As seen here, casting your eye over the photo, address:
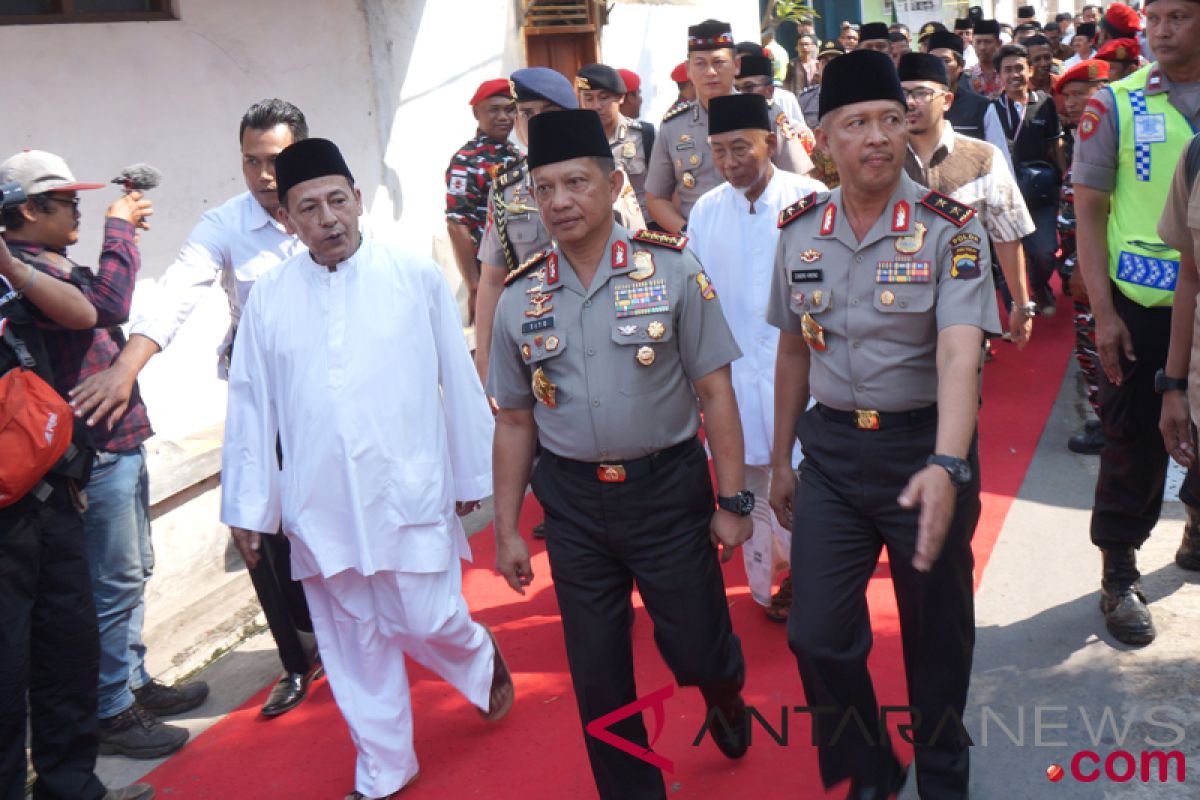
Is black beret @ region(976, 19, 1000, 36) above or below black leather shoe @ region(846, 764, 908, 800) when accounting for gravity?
above

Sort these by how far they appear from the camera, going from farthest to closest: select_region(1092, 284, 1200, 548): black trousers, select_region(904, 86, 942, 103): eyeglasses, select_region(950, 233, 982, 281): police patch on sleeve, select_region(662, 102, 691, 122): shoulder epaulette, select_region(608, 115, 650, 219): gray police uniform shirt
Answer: select_region(608, 115, 650, 219): gray police uniform shirt → select_region(662, 102, 691, 122): shoulder epaulette → select_region(904, 86, 942, 103): eyeglasses → select_region(1092, 284, 1200, 548): black trousers → select_region(950, 233, 982, 281): police patch on sleeve

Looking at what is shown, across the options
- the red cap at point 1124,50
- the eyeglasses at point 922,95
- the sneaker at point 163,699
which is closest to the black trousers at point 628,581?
the sneaker at point 163,699

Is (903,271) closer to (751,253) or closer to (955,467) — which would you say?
(955,467)

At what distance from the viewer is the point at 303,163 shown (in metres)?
3.82

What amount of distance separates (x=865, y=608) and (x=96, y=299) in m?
2.66

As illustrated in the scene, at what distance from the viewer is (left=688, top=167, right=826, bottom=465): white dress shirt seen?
15.2 feet

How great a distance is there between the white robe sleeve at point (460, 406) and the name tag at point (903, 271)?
1.42 m

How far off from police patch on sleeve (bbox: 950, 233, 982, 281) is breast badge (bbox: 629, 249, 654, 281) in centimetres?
83

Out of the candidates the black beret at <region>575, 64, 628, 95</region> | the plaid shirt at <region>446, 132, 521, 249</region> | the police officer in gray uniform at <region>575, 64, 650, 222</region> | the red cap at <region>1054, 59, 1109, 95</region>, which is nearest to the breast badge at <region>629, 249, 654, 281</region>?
the plaid shirt at <region>446, 132, 521, 249</region>

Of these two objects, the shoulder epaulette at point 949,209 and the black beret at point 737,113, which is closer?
the shoulder epaulette at point 949,209

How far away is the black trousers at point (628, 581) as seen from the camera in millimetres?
3400

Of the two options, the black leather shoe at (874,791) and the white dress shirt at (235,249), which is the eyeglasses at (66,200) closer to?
the white dress shirt at (235,249)

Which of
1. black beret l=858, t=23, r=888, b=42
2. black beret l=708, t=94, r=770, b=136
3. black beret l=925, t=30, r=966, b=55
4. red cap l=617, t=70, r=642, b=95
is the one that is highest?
black beret l=858, t=23, r=888, b=42

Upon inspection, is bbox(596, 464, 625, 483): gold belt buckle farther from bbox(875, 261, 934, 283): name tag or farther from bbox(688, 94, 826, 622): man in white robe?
bbox(688, 94, 826, 622): man in white robe
